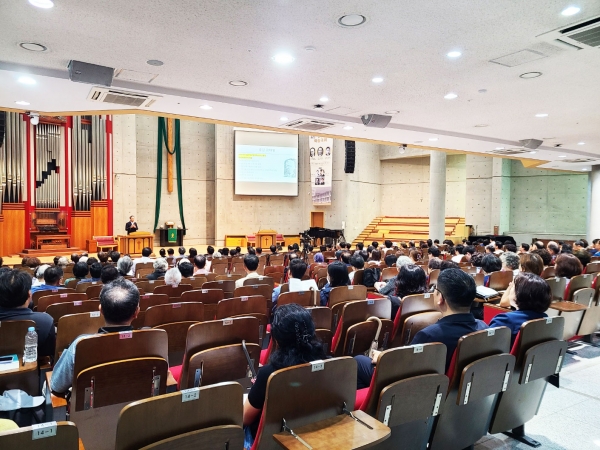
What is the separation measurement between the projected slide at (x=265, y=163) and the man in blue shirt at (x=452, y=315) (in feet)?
51.7

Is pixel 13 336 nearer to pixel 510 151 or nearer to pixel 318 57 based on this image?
pixel 318 57

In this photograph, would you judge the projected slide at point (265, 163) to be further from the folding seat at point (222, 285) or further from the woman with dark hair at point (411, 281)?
the woman with dark hair at point (411, 281)

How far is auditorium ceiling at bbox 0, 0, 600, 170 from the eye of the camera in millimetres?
3459

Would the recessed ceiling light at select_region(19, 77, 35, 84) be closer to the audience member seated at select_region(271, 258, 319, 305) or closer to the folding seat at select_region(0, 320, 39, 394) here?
the folding seat at select_region(0, 320, 39, 394)

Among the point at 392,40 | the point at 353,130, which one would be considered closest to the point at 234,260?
the point at 353,130

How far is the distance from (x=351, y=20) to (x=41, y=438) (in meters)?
3.57

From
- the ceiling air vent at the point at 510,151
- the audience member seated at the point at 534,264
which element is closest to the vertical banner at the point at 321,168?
the ceiling air vent at the point at 510,151

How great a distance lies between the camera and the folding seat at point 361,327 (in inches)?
120

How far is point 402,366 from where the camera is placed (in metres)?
1.91

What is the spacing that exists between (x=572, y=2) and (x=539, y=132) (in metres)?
6.58

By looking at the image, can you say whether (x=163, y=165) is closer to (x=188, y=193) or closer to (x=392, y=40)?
(x=188, y=193)

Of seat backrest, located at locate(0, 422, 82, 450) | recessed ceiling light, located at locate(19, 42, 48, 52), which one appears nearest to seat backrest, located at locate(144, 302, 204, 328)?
seat backrest, located at locate(0, 422, 82, 450)

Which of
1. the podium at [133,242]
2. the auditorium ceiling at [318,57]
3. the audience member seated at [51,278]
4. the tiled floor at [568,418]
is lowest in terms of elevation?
the tiled floor at [568,418]

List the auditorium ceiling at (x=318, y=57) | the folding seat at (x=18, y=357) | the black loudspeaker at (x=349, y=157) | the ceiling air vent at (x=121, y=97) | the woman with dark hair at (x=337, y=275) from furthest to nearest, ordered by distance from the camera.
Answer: the black loudspeaker at (x=349, y=157) → the ceiling air vent at (x=121, y=97) → the woman with dark hair at (x=337, y=275) → the auditorium ceiling at (x=318, y=57) → the folding seat at (x=18, y=357)
